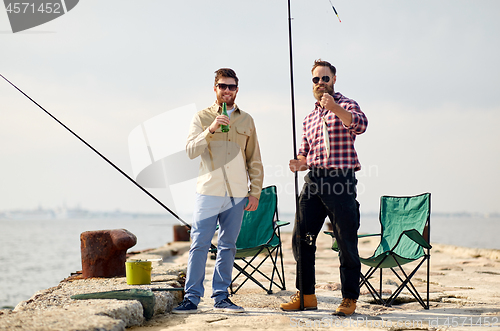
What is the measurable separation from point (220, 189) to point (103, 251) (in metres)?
1.43

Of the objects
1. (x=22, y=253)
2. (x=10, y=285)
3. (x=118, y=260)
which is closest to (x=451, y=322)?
(x=118, y=260)

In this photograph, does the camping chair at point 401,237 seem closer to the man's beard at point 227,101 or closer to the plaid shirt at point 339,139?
the plaid shirt at point 339,139

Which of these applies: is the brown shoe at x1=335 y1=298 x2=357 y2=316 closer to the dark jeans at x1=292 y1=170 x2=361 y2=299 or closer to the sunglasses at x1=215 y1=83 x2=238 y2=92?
the dark jeans at x1=292 y1=170 x2=361 y2=299

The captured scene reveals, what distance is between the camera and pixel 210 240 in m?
3.05

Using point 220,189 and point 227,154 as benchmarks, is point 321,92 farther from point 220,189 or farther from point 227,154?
point 220,189

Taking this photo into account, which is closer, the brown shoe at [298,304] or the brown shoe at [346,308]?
the brown shoe at [346,308]

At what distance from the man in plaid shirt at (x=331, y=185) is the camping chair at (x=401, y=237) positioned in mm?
346

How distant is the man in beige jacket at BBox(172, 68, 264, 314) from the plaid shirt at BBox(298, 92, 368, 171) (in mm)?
432

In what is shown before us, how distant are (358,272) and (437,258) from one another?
15.4ft

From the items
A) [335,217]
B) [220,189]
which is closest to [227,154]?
[220,189]

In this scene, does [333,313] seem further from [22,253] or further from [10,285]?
[22,253]

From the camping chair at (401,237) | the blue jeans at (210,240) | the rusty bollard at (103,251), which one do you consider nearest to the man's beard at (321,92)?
the blue jeans at (210,240)

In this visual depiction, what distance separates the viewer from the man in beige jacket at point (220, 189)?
118 inches

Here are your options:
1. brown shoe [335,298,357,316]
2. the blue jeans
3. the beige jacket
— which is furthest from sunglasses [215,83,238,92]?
brown shoe [335,298,357,316]
